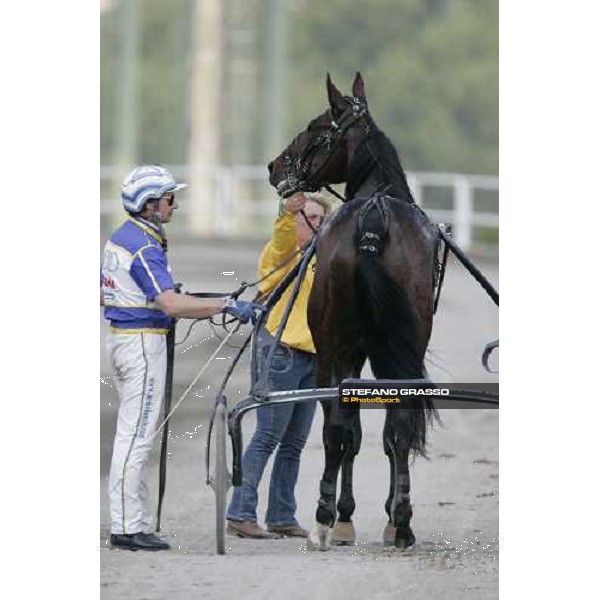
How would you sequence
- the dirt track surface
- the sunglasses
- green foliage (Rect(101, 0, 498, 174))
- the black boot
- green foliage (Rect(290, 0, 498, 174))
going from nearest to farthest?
the dirt track surface, the sunglasses, the black boot, green foliage (Rect(101, 0, 498, 174)), green foliage (Rect(290, 0, 498, 174))

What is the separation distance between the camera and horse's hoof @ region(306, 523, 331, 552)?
8406 mm

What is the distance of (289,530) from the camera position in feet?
27.9

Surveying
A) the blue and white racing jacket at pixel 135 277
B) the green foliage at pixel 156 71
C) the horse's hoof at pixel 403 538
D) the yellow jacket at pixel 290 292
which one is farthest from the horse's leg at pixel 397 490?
the green foliage at pixel 156 71

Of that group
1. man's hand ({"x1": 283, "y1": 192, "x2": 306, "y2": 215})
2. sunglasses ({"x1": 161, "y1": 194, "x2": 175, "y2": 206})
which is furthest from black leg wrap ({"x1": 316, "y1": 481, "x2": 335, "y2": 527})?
sunglasses ({"x1": 161, "y1": 194, "x2": 175, "y2": 206})

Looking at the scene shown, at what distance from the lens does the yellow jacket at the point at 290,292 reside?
8.35 metres

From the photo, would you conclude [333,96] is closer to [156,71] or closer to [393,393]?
[393,393]

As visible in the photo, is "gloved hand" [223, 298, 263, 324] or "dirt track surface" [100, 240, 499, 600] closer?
"dirt track surface" [100, 240, 499, 600]

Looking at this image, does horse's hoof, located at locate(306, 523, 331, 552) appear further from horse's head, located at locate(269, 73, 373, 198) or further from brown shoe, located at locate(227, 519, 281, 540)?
horse's head, located at locate(269, 73, 373, 198)

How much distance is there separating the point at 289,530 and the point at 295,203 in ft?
4.73

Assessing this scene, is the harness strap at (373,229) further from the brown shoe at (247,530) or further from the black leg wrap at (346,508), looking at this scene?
the brown shoe at (247,530)

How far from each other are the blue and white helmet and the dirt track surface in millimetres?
710

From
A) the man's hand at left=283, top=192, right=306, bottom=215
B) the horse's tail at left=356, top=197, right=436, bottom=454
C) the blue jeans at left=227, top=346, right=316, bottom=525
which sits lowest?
the blue jeans at left=227, top=346, right=316, bottom=525
